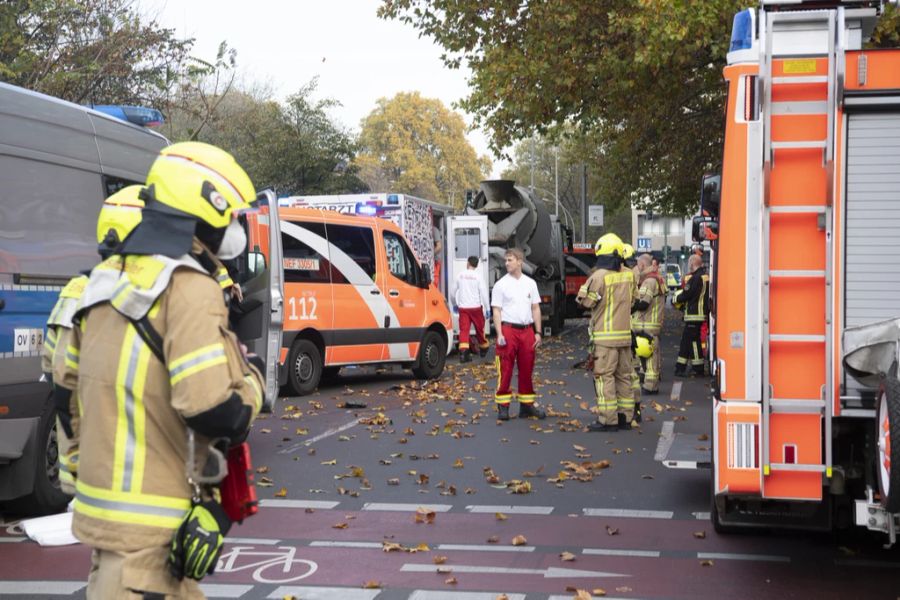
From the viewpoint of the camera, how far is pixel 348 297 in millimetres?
16016

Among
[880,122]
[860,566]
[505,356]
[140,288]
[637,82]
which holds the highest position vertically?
[637,82]

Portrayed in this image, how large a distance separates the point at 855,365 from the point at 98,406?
3969 mm

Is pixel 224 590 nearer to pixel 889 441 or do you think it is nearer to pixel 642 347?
pixel 889 441

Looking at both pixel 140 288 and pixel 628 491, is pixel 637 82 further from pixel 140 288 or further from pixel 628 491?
pixel 140 288

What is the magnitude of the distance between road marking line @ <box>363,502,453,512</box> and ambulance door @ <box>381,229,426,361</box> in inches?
327

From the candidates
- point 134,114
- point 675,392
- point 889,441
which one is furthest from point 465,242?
point 889,441

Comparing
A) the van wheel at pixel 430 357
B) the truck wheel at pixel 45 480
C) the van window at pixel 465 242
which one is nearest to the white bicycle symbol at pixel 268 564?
the truck wheel at pixel 45 480

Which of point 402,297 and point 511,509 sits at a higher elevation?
point 402,297

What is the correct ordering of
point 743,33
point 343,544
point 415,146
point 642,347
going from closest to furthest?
point 743,33 → point 343,544 → point 642,347 → point 415,146

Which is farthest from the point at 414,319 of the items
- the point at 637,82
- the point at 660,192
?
the point at 660,192

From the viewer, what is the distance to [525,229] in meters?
28.8

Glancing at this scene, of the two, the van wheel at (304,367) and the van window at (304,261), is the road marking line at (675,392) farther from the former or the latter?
the van window at (304,261)

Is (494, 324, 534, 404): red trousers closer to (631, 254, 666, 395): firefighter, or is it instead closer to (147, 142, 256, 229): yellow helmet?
(631, 254, 666, 395): firefighter

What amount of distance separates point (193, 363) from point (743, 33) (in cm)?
423
